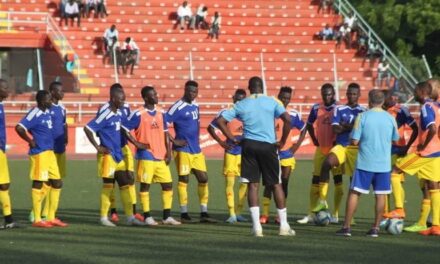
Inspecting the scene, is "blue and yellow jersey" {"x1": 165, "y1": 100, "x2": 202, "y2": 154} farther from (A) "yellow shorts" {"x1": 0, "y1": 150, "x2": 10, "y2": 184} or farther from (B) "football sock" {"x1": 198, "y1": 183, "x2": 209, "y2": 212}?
(A) "yellow shorts" {"x1": 0, "y1": 150, "x2": 10, "y2": 184}

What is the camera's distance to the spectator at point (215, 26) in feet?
147

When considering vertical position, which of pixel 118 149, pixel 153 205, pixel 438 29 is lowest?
pixel 153 205

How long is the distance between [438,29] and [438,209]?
3526 centimetres

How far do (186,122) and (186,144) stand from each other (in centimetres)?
34

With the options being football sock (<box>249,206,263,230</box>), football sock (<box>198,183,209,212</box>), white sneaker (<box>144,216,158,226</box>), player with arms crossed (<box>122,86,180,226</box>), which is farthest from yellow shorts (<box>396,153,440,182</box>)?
white sneaker (<box>144,216,158,226</box>)

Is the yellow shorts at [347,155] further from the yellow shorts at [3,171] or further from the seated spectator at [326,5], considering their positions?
the seated spectator at [326,5]

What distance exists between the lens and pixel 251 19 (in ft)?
153

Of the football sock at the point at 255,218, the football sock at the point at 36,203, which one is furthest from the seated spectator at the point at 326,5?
the football sock at the point at 255,218

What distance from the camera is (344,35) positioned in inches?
1790

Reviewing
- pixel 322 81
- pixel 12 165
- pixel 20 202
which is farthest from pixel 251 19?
pixel 20 202

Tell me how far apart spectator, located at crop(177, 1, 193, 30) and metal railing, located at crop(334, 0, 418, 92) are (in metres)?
6.51

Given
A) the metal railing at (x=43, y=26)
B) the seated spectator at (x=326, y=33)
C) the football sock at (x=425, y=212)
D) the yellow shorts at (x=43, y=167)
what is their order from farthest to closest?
the seated spectator at (x=326, y=33) → the metal railing at (x=43, y=26) → the yellow shorts at (x=43, y=167) → the football sock at (x=425, y=212)

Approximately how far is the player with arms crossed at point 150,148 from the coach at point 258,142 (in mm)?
1981

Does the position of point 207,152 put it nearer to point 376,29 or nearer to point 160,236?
point 376,29
